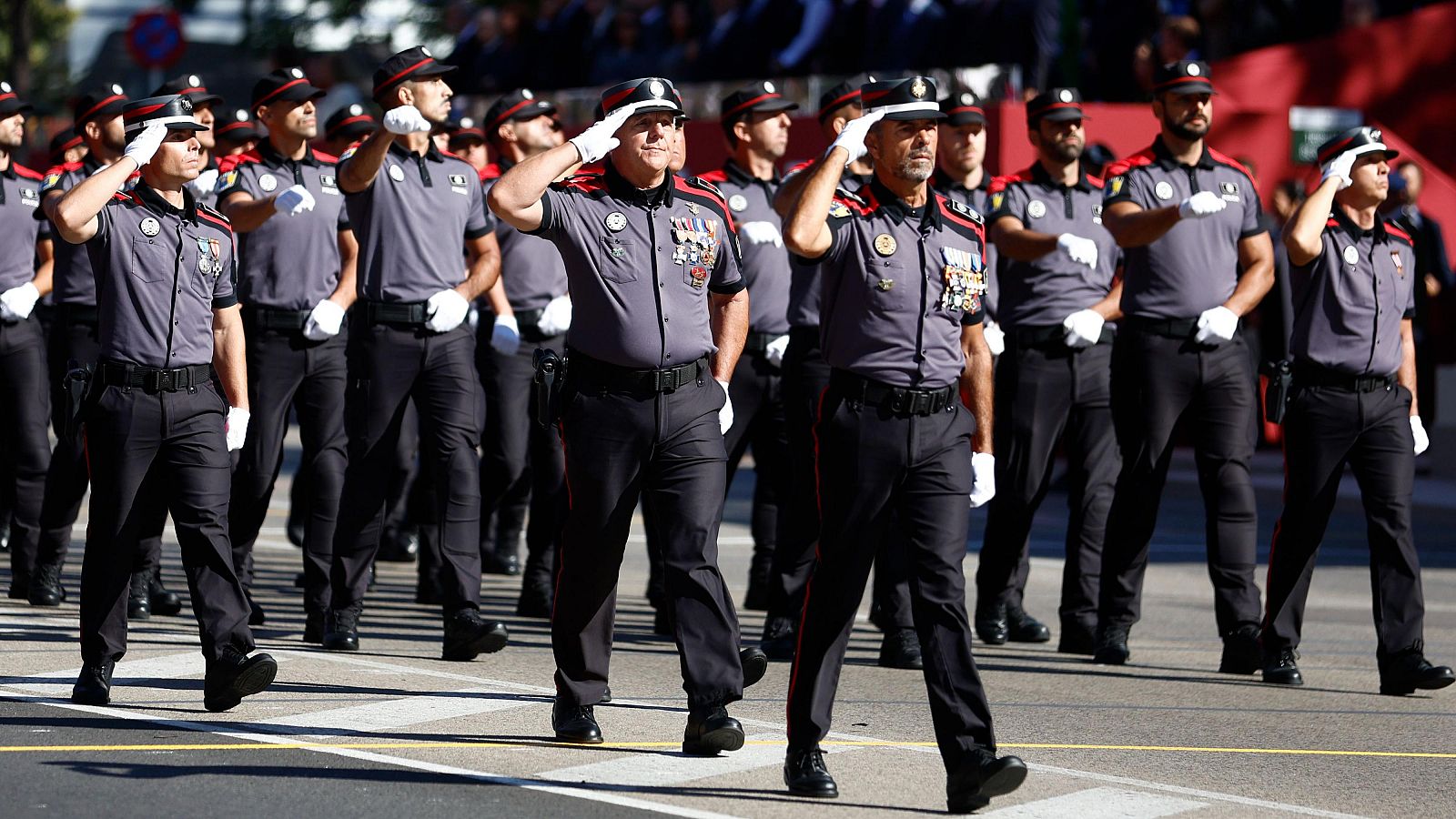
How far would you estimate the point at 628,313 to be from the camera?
7.21 metres

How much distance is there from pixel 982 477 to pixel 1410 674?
8.51ft

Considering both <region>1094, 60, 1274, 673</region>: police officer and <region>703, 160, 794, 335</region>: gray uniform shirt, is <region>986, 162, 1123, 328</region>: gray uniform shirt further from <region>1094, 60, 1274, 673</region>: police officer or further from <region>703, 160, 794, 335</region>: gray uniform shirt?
<region>703, 160, 794, 335</region>: gray uniform shirt

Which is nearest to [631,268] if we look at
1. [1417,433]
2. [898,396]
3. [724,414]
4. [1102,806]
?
[724,414]

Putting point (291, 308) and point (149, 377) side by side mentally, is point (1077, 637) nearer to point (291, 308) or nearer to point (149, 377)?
point (291, 308)

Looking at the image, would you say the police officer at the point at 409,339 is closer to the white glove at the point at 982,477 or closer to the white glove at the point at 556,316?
the white glove at the point at 556,316

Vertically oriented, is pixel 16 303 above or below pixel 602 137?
below

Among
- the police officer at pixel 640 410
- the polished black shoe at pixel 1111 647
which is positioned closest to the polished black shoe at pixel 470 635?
the police officer at pixel 640 410

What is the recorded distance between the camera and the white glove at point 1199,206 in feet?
30.0

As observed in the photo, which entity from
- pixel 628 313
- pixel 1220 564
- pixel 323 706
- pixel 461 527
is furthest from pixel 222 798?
pixel 1220 564

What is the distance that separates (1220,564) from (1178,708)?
44.6 inches

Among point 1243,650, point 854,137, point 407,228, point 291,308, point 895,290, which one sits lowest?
point 1243,650

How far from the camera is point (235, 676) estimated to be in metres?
7.57

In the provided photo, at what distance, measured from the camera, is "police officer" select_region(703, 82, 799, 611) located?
32.8ft

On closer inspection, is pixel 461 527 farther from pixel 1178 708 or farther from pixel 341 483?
pixel 1178 708
